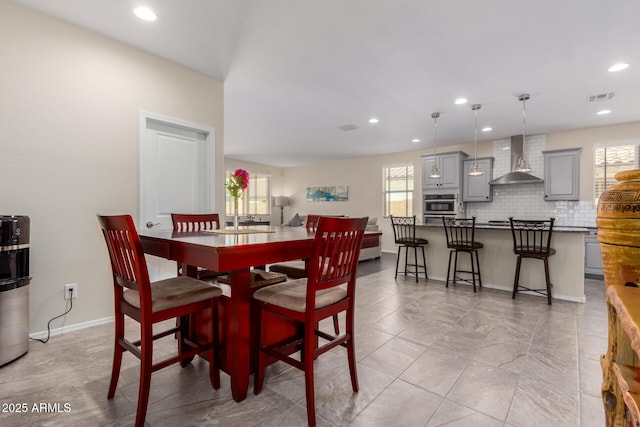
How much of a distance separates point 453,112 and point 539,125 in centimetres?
193

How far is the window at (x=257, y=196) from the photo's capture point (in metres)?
9.62

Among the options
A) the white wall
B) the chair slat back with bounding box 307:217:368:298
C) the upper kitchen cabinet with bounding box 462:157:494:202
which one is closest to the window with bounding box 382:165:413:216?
the upper kitchen cabinet with bounding box 462:157:494:202

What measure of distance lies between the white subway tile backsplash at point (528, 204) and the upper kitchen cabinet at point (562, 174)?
181 millimetres

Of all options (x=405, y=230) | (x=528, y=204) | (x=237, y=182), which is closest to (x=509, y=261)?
(x=405, y=230)

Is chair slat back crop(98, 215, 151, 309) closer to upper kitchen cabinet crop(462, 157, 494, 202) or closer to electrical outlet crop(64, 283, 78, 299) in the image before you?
electrical outlet crop(64, 283, 78, 299)

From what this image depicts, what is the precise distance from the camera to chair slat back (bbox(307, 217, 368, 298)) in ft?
4.74

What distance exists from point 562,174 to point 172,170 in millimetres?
6553

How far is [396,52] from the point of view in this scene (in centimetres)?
296

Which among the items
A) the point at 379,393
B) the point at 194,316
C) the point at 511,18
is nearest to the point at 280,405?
the point at 379,393

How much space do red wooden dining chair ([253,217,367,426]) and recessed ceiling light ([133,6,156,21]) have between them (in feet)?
7.76

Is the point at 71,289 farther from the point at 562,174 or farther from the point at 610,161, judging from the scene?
the point at 610,161

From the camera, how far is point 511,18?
2.43 m

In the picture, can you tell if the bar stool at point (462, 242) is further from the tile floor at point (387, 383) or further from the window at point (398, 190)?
the window at point (398, 190)

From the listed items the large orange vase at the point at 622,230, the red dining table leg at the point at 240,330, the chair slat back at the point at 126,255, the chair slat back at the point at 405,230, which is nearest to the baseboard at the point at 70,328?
the chair slat back at the point at 126,255
